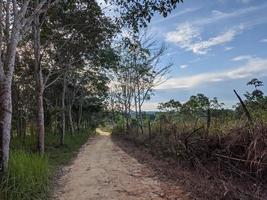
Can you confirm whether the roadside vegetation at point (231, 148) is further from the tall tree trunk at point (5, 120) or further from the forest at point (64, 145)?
the tall tree trunk at point (5, 120)

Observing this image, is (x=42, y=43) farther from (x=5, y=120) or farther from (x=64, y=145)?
(x=5, y=120)

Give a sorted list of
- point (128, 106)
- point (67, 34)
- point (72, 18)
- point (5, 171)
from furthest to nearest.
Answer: point (128, 106) → point (67, 34) → point (72, 18) → point (5, 171)

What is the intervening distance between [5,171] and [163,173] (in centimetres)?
484

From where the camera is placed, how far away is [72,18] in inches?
675

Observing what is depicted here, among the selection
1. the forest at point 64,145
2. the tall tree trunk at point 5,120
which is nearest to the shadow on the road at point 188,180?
the forest at point 64,145

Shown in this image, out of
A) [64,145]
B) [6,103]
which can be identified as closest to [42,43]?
[64,145]

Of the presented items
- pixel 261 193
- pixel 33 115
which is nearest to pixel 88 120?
pixel 33 115

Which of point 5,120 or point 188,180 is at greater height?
point 5,120

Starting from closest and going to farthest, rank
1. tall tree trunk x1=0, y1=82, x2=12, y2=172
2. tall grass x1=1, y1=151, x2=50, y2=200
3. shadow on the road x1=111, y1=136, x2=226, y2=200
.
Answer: tall grass x1=1, y1=151, x2=50, y2=200 → shadow on the road x1=111, y1=136, x2=226, y2=200 → tall tree trunk x1=0, y1=82, x2=12, y2=172

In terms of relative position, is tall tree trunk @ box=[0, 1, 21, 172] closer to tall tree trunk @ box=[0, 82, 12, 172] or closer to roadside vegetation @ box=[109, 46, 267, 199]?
tall tree trunk @ box=[0, 82, 12, 172]

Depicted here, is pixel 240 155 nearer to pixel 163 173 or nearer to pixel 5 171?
pixel 163 173

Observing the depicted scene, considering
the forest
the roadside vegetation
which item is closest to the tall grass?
the forest

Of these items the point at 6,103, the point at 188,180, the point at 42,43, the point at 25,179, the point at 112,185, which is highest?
the point at 42,43

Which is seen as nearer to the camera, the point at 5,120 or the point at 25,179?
the point at 25,179
